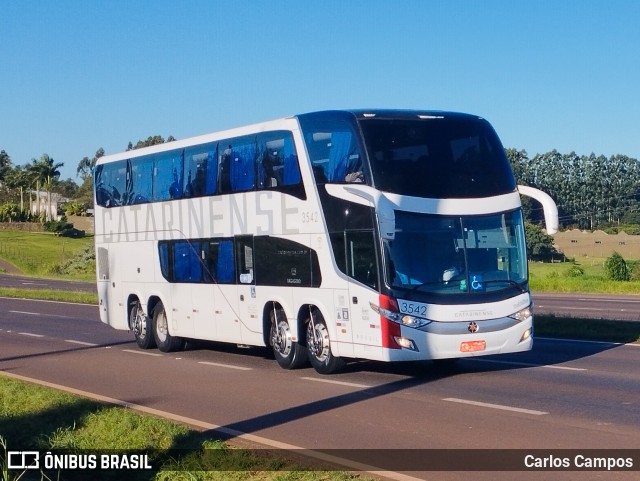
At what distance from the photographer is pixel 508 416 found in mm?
11688

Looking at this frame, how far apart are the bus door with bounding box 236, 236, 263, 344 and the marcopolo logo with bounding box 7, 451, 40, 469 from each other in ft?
25.4

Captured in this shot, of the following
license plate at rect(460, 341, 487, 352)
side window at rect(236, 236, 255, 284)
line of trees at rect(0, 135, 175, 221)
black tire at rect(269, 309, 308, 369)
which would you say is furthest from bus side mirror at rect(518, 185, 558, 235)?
line of trees at rect(0, 135, 175, 221)

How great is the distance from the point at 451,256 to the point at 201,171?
6.02 meters

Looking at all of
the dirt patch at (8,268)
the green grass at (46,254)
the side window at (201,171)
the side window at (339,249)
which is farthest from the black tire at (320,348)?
the dirt patch at (8,268)

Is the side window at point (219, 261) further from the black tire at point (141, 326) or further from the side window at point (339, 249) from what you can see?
the side window at point (339, 249)

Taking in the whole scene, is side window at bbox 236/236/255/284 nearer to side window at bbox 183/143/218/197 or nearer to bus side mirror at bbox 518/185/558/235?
side window at bbox 183/143/218/197

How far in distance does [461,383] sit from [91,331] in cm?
1419

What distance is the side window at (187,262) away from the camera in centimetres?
1955

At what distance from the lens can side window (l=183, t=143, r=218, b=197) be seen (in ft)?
61.5

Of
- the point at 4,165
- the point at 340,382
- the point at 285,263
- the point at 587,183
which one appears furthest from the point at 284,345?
A: the point at 4,165

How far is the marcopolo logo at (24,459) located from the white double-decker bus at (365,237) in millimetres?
5802

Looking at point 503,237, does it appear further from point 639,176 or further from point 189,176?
point 639,176

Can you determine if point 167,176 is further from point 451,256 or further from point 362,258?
point 451,256

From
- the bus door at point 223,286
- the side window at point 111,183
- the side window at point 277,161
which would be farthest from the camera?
the side window at point 111,183
